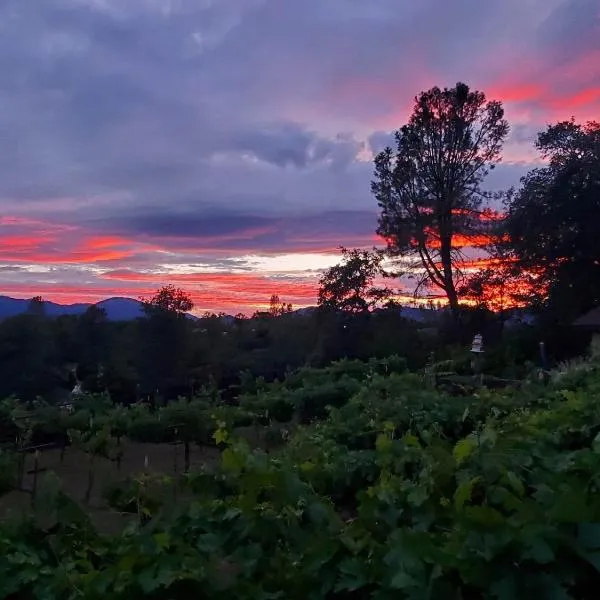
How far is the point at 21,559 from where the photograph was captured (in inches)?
98.3

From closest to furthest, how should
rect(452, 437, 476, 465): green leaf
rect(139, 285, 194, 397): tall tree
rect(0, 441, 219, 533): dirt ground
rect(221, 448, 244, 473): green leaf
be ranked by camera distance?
1. rect(221, 448, 244, 473): green leaf
2. rect(452, 437, 476, 465): green leaf
3. rect(0, 441, 219, 533): dirt ground
4. rect(139, 285, 194, 397): tall tree

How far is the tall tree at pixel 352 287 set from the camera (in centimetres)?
2411

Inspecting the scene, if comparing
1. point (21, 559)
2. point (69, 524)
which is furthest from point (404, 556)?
point (69, 524)

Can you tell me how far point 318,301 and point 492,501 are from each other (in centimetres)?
2194

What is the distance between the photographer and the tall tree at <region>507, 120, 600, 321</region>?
2105 cm

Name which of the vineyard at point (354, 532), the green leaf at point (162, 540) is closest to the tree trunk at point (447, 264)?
the vineyard at point (354, 532)

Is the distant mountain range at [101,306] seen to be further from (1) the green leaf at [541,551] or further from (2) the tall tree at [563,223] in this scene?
(1) the green leaf at [541,551]

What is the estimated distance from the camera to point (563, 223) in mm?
21375

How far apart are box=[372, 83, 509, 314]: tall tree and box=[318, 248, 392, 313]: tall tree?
166 centimetres

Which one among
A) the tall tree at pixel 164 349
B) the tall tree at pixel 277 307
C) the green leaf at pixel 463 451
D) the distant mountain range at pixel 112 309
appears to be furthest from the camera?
the tall tree at pixel 277 307

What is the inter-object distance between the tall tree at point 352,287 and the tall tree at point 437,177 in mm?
1661

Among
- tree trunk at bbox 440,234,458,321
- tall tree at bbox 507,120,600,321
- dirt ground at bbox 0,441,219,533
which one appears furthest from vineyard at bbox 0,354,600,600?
tree trunk at bbox 440,234,458,321

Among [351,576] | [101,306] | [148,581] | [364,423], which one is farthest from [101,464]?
[101,306]

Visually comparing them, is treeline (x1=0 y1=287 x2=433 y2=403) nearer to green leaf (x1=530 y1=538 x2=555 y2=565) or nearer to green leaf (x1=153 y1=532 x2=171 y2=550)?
green leaf (x1=153 y1=532 x2=171 y2=550)
